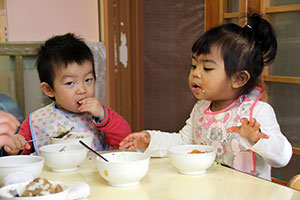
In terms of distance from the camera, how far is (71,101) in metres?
1.74

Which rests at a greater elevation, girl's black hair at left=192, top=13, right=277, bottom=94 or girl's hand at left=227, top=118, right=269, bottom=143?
girl's black hair at left=192, top=13, right=277, bottom=94

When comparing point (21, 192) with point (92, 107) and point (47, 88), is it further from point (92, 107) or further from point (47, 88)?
point (47, 88)

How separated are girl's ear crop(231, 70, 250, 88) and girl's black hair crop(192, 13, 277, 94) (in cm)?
2

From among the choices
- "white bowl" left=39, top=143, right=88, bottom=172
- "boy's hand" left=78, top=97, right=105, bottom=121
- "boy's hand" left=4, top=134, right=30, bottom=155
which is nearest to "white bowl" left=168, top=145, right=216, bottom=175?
"white bowl" left=39, top=143, right=88, bottom=172

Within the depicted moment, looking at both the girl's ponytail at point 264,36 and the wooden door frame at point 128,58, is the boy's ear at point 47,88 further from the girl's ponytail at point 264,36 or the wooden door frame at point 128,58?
the wooden door frame at point 128,58

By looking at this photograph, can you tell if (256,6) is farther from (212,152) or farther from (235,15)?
(212,152)

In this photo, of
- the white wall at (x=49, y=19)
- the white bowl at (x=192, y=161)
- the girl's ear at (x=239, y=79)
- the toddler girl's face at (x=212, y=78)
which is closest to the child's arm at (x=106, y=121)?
the toddler girl's face at (x=212, y=78)

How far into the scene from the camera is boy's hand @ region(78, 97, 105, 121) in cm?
168

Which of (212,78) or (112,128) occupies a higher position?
(212,78)

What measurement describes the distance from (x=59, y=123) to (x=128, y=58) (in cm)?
129

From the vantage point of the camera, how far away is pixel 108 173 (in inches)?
38.4

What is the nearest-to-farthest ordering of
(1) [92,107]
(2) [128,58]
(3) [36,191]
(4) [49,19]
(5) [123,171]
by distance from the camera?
(3) [36,191], (5) [123,171], (1) [92,107], (4) [49,19], (2) [128,58]

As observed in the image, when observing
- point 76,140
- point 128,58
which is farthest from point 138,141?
point 128,58

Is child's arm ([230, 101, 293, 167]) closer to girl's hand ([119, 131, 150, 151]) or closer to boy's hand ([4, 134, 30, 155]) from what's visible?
girl's hand ([119, 131, 150, 151])
